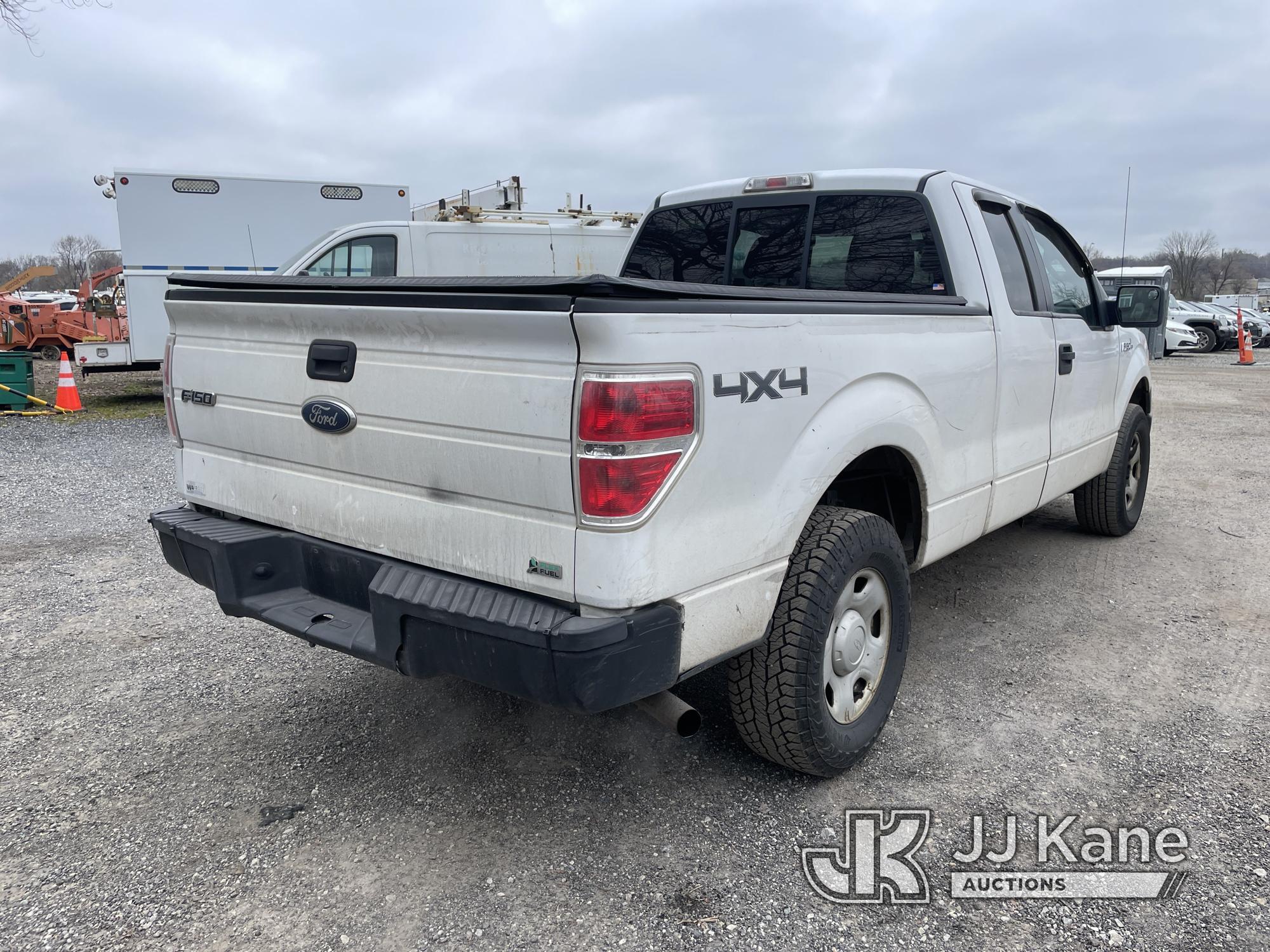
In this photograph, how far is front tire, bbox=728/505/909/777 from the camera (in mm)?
2684

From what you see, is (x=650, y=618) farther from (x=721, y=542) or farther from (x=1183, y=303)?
(x=1183, y=303)

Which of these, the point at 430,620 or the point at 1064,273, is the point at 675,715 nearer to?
the point at 430,620

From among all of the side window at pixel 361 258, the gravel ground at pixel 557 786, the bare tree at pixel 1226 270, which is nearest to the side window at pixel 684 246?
the gravel ground at pixel 557 786

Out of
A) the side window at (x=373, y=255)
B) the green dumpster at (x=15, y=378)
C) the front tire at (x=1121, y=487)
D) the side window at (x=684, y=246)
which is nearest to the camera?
the side window at (x=684, y=246)

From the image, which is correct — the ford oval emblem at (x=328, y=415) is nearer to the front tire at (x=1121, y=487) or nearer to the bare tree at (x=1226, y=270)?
the front tire at (x=1121, y=487)

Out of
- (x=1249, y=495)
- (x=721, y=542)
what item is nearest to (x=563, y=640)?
(x=721, y=542)

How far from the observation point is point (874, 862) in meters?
2.60

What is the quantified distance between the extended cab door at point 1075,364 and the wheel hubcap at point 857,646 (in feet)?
5.67

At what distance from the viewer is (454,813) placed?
2.84 m

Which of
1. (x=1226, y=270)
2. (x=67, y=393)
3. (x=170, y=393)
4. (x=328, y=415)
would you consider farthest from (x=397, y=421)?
(x=1226, y=270)

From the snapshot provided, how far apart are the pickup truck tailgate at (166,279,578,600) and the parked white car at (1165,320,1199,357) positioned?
25.0 metres

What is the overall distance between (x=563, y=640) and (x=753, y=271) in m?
2.50

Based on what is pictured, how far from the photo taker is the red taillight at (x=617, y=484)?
215 cm

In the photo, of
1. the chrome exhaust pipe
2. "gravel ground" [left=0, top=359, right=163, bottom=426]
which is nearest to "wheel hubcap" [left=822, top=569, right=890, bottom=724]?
the chrome exhaust pipe
